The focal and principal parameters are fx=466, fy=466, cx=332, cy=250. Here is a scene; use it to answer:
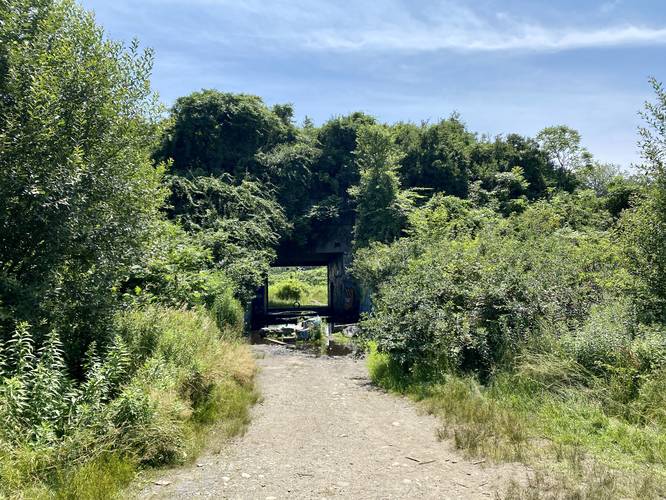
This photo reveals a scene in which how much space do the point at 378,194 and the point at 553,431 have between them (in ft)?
53.7

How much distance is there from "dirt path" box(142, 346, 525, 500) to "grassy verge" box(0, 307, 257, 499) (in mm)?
399

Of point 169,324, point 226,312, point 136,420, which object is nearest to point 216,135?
point 226,312

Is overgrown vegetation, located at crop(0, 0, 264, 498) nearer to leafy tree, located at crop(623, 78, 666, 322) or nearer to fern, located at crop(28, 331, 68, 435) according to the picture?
fern, located at crop(28, 331, 68, 435)

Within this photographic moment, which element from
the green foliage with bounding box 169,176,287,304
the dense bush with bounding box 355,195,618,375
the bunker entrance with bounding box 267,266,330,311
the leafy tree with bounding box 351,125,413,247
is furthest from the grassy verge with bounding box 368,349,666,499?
the bunker entrance with bounding box 267,266,330,311

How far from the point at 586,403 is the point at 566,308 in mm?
3003

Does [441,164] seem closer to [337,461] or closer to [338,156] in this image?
[338,156]

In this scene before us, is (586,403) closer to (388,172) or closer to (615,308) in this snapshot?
(615,308)

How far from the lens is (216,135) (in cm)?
2434

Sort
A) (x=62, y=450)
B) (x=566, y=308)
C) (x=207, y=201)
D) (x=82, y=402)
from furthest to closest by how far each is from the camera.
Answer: (x=207, y=201), (x=566, y=308), (x=82, y=402), (x=62, y=450)

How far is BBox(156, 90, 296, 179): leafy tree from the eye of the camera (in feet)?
79.3

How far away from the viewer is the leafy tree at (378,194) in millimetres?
20875

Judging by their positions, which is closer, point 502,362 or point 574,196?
point 502,362

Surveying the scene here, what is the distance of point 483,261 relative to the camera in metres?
10.6

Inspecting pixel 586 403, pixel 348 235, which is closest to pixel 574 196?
pixel 348 235
